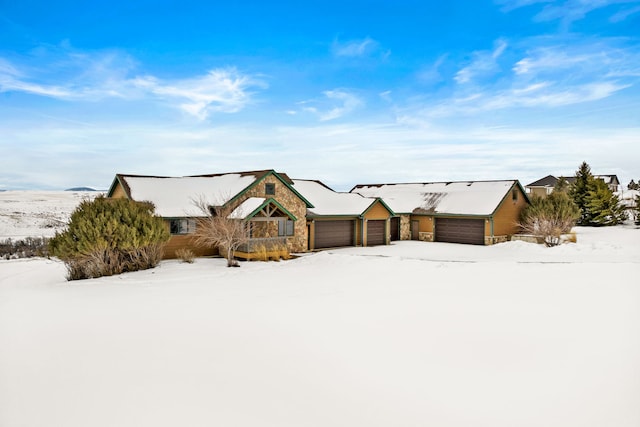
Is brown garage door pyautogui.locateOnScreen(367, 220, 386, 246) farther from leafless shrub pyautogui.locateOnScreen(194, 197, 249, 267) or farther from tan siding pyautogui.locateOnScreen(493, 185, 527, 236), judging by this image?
leafless shrub pyautogui.locateOnScreen(194, 197, 249, 267)

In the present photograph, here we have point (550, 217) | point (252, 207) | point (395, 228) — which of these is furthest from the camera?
point (395, 228)

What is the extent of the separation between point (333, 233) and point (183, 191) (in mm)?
10575

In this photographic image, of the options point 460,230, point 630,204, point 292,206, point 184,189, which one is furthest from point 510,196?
point 630,204

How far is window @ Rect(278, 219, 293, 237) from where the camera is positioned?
2652cm

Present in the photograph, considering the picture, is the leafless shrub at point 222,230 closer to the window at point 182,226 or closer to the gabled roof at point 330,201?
the window at point 182,226

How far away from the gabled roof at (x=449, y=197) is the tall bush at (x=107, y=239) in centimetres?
2109

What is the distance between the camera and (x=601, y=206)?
4284cm

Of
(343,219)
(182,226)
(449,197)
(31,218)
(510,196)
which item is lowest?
(182,226)

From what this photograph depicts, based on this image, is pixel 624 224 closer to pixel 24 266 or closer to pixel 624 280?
pixel 624 280

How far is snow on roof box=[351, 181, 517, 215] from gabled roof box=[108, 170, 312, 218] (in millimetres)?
11743

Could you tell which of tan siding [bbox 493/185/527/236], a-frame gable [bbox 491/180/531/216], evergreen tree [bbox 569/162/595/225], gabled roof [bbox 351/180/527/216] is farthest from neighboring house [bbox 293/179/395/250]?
evergreen tree [bbox 569/162/595/225]

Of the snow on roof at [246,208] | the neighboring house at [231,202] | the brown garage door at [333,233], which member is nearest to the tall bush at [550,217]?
the brown garage door at [333,233]

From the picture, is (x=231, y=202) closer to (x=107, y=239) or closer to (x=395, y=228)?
(x=107, y=239)

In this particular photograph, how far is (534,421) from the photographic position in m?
6.18
